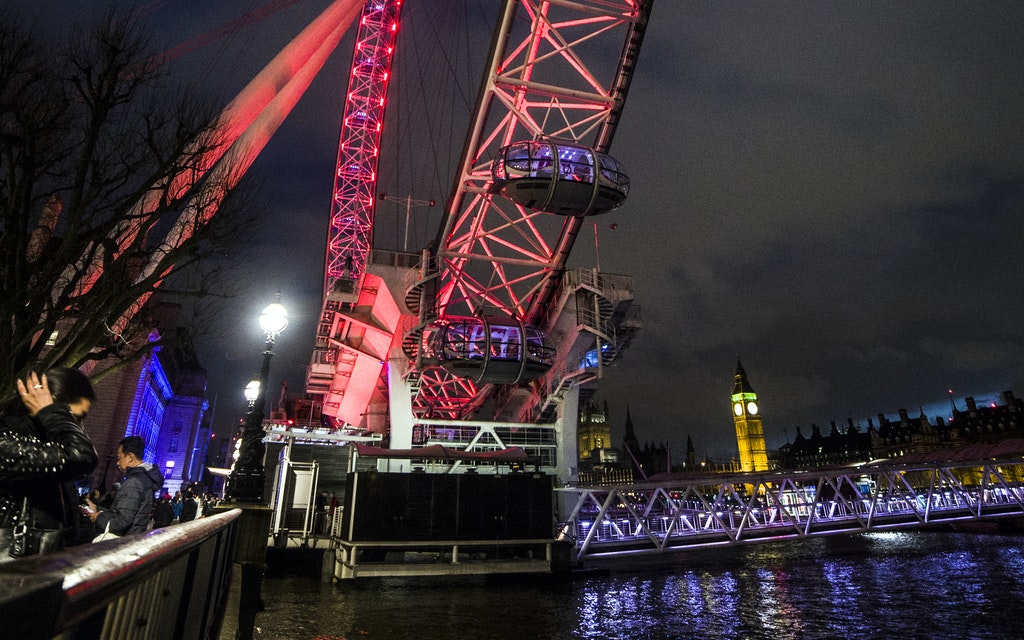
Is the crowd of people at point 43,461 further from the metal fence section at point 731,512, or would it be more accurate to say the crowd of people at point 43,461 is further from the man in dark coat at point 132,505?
the metal fence section at point 731,512

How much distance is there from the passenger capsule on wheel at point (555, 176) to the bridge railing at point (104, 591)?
1879 centimetres

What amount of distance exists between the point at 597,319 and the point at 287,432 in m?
16.6

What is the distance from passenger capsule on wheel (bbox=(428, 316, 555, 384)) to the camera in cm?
2794

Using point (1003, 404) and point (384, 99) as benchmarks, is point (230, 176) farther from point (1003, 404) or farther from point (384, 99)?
point (1003, 404)

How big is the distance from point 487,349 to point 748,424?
138768 millimetres

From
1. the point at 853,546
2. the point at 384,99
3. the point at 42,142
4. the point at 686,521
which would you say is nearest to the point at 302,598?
the point at 42,142

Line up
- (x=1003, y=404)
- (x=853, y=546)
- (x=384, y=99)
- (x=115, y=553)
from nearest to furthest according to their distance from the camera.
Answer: (x=115, y=553) < (x=853, y=546) < (x=384, y=99) < (x=1003, y=404)

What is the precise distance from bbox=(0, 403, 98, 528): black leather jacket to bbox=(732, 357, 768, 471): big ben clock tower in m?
152

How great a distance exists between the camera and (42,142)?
11.0m

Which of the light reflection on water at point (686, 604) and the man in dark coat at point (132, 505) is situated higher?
the man in dark coat at point (132, 505)

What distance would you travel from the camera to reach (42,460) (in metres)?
3.14

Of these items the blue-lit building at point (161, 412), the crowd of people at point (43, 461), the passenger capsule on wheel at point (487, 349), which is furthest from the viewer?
the blue-lit building at point (161, 412)

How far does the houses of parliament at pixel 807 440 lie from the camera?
114 metres

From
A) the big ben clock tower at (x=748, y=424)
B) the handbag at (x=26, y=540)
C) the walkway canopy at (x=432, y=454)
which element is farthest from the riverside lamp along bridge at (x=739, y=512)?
the big ben clock tower at (x=748, y=424)
